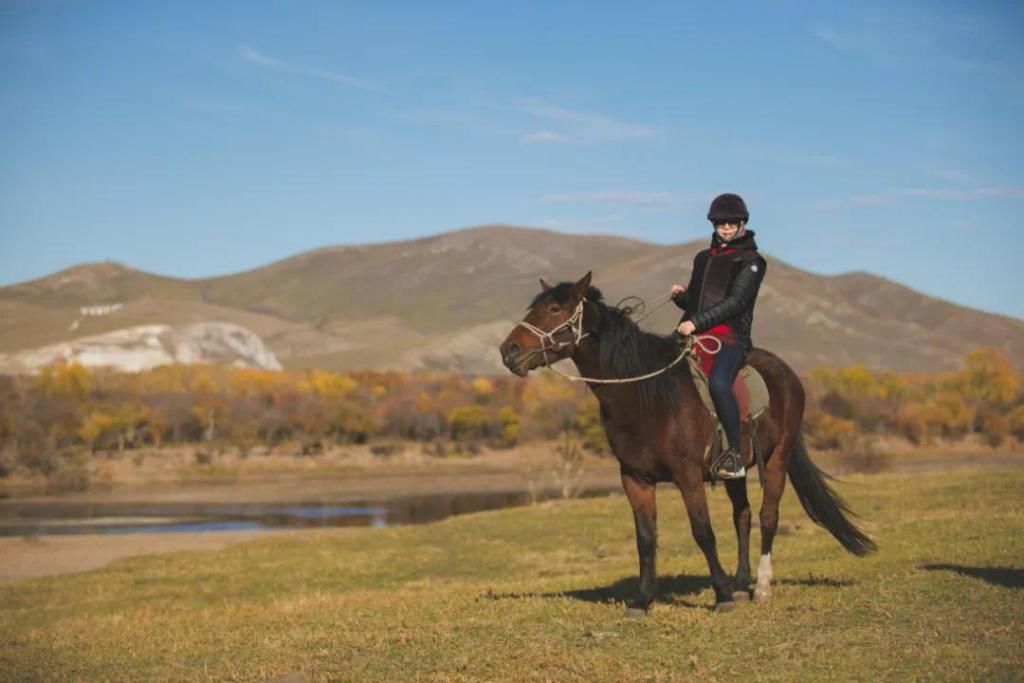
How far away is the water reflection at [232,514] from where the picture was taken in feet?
189

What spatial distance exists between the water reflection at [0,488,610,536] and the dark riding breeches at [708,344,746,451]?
149ft

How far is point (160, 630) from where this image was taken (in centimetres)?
1709

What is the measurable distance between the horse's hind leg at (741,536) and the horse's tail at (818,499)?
0.72 meters

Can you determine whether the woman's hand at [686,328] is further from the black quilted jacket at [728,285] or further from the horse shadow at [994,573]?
the horse shadow at [994,573]

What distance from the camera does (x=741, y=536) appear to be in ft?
43.3

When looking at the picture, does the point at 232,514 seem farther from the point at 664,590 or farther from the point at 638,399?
the point at 638,399

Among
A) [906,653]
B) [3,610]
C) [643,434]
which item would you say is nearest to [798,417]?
[643,434]

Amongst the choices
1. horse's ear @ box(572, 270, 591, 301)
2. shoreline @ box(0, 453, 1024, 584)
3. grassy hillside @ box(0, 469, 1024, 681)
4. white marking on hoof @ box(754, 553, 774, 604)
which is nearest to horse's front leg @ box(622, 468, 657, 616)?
grassy hillside @ box(0, 469, 1024, 681)

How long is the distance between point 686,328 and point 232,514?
57804mm

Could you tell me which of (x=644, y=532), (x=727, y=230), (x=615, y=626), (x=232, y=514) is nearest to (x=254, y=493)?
(x=232, y=514)

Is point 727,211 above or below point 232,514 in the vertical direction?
above

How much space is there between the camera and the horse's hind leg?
12852mm

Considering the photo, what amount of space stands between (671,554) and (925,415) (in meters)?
97.4

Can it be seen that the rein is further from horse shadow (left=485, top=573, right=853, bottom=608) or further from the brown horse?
horse shadow (left=485, top=573, right=853, bottom=608)
